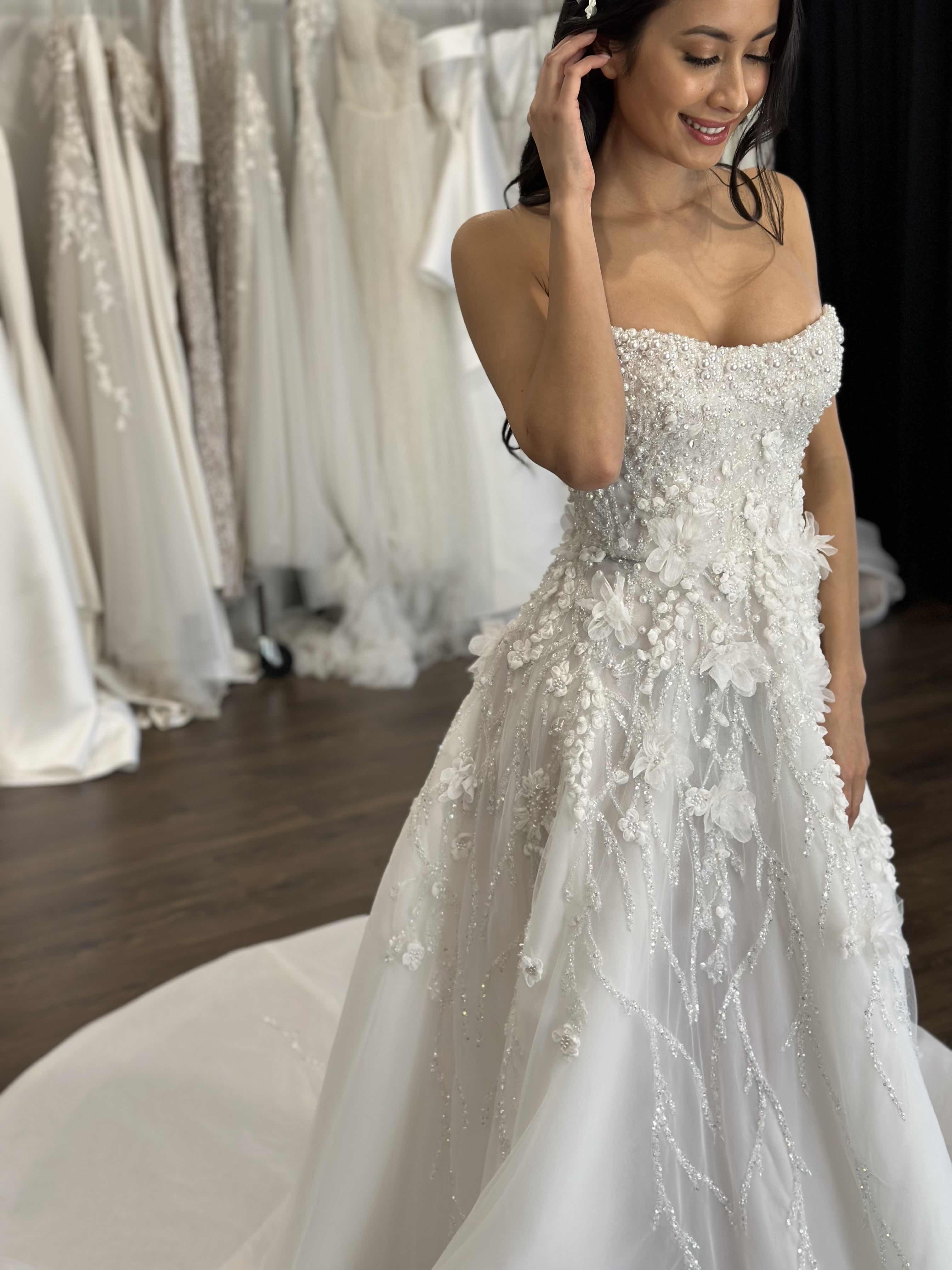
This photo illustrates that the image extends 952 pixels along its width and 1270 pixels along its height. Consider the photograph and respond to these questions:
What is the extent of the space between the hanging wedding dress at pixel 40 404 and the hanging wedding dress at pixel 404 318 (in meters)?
0.93

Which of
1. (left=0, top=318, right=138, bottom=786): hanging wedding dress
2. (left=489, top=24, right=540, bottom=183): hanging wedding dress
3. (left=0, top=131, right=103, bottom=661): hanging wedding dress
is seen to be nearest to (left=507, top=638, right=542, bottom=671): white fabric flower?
(left=0, top=318, right=138, bottom=786): hanging wedding dress

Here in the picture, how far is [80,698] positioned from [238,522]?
2.60 ft

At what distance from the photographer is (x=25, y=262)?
371 cm

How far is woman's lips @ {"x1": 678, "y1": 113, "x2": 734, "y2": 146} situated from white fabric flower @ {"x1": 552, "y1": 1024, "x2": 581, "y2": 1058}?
907 mm

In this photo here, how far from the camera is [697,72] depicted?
1272mm

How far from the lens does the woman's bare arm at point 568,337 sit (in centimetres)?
123

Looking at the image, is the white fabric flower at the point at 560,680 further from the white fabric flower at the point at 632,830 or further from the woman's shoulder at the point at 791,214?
the woman's shoulder at the point at 791,214

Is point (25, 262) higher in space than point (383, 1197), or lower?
higher

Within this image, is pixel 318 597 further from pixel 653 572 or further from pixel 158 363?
pixel 653 572

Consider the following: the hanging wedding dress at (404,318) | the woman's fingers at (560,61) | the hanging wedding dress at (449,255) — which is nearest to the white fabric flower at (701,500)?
the woman's fingers at (560,61)

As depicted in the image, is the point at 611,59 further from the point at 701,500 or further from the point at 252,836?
the point at 252,836

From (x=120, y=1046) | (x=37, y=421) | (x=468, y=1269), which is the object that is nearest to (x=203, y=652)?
(x=37, y=421)

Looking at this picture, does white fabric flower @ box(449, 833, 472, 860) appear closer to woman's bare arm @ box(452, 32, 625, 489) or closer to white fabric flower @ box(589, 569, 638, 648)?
white fabric flower @ box(589, 569, 638, 648)

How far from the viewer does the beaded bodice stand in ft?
4.33
